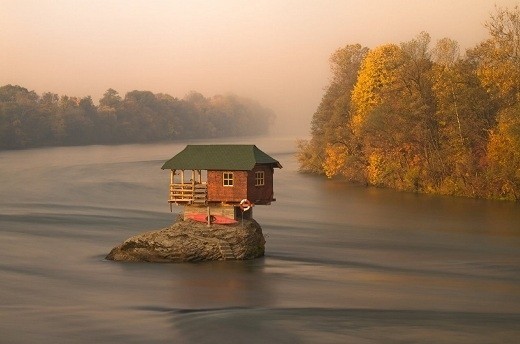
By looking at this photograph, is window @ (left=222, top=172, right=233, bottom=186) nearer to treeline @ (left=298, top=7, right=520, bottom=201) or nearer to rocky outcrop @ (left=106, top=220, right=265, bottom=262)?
rocky outcrop @ (left=106, top=220, right=265, bottom=262)

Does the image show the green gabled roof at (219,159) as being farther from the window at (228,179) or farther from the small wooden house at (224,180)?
the window at (228,179)

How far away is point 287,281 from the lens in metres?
42.8

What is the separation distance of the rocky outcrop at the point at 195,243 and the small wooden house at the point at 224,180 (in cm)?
142

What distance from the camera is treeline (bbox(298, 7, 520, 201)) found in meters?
79.8

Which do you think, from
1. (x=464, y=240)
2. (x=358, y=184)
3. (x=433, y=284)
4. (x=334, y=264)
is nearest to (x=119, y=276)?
(x=334, y=264)

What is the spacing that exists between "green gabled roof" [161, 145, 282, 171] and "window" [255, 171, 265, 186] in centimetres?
83

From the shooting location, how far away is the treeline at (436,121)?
262 ft

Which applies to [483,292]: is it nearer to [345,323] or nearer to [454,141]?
[345,323]

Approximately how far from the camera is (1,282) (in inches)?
1727

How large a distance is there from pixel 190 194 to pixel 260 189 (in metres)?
4.37

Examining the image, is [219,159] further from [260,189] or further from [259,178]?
[260,189]

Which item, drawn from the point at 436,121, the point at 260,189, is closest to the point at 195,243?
the point at 260,189

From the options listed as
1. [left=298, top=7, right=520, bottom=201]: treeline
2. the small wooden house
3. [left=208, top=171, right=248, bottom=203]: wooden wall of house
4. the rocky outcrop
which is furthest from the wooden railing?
[left=298, top=7, right=520, bottom=201]: treeline

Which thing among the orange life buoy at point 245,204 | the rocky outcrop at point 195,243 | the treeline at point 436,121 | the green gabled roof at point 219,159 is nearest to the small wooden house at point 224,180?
the green gabled roof at point 219,159
